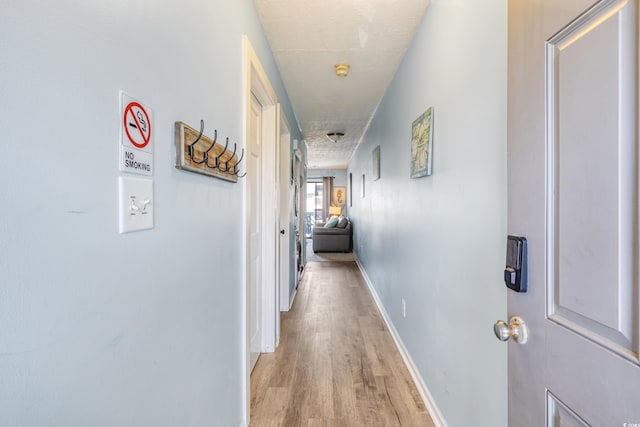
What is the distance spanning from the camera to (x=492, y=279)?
1183mm

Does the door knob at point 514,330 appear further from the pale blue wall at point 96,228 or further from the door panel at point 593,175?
the pale blue wall at point 96,228

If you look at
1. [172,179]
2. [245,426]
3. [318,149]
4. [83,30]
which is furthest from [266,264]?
[318,149]

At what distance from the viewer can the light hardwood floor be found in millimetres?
1836

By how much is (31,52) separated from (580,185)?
3.08 feet

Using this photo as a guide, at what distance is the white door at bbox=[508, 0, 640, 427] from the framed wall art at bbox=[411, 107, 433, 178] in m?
1.02

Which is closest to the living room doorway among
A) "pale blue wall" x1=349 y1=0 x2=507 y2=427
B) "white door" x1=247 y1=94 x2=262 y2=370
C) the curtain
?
the curtain

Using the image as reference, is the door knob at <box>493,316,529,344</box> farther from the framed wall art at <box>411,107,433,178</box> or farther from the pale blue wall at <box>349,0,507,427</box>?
the framed wall art at <box>411,107,433,178</box>

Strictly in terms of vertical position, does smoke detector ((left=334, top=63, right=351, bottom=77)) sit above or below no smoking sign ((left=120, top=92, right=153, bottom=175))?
above

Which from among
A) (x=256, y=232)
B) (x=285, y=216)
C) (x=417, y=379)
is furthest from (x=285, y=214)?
(x=417, y=379)

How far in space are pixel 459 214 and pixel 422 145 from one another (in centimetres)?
66

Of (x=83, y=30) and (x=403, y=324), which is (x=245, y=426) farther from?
(x=83, y=30)

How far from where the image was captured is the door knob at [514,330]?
775 mm

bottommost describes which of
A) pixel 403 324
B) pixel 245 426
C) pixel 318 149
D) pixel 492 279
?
pixel 245 426

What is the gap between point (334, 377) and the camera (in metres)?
2.24
